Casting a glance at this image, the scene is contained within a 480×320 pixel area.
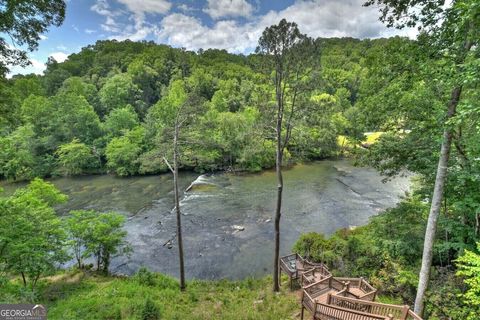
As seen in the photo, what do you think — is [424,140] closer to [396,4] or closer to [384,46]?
[384,46]

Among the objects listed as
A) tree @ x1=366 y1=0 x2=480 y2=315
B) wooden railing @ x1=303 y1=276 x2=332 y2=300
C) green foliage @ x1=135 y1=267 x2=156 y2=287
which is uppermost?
tree @ x1=366 y1=0 x2=480 y2=315

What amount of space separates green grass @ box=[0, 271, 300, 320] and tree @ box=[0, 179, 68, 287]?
0.88 metres

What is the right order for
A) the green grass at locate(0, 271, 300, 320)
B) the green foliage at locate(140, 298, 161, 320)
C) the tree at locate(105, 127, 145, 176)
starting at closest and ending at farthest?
the green foliage at locate(140, 298, 161, 320) < the green grass at locate(0, 271, 300, 320) < the tree at locate(105, 127, 145, 176)

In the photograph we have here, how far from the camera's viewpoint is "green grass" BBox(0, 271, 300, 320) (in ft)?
31.7

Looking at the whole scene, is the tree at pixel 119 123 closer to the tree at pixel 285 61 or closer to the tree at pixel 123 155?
the tree at pixel 123 155

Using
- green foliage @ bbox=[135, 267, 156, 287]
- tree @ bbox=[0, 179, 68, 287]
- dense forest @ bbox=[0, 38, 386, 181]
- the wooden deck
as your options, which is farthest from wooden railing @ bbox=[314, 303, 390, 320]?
tree @ bbox=[0, 179, 68, 287]

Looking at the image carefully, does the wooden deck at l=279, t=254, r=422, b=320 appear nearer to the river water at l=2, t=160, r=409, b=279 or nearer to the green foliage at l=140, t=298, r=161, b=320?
the river water at l=2, t=160, r=409, b=279

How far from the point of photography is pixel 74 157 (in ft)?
115

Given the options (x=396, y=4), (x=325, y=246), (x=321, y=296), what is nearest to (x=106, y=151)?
(x=325, y=246)

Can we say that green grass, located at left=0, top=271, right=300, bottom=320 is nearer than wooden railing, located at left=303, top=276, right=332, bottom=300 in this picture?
No

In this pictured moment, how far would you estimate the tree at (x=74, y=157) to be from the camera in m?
35.3

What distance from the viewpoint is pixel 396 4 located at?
244 inches

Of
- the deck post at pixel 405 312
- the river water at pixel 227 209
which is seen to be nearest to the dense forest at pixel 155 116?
the river water at pixel 227 209

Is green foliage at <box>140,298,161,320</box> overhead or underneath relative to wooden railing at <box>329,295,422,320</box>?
underneath
